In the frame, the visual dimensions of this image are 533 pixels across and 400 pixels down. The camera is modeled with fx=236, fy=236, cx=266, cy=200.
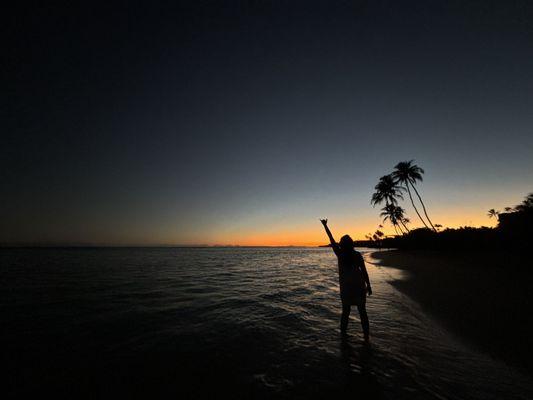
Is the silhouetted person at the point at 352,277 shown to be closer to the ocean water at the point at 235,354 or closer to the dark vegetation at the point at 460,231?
the ocean water at the point at 235,354

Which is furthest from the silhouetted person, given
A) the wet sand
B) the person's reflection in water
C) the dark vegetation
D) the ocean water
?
the dark vegetation

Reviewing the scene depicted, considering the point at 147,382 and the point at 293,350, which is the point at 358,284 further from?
the point at 147,382

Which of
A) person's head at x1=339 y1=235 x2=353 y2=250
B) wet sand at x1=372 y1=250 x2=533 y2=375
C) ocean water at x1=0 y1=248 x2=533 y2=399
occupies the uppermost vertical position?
person's head at x1=339 y1=235 x2=353 y2=250

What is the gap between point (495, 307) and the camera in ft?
26.3

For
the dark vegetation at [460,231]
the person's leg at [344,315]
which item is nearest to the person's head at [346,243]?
the person's leg at [344,315]

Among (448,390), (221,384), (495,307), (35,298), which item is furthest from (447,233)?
(35,298)

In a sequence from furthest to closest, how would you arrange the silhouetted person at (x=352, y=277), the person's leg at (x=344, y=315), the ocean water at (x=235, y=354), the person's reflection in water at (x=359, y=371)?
the person's leg at (x=344, y=315) → the silhouetted person at (x=352, y=277) → the ocean water at (x=235, y=354) → the person's reflection in water at (x=359, y=371)

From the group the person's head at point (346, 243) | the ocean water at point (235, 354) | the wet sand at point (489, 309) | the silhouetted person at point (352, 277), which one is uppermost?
the person's head at point (346, 243)

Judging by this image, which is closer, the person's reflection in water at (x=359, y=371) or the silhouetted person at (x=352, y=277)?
the person's reflection in water at (x=359, y=371)

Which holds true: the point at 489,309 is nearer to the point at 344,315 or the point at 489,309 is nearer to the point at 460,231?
the point at 344,315

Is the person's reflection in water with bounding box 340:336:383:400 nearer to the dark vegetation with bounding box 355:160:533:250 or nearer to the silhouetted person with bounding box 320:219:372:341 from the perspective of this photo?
the silhouetted person with bounding box 320:219:372:341

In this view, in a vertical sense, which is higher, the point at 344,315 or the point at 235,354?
the point at 344,315

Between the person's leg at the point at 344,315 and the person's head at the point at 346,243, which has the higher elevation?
the person's head at the point at 346,243

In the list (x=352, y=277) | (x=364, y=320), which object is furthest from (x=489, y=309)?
(x=352, y=277)
